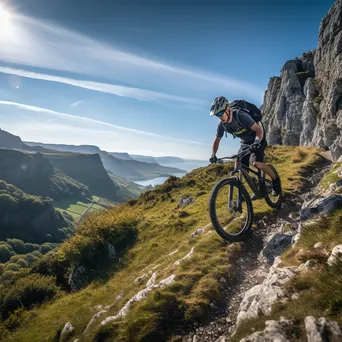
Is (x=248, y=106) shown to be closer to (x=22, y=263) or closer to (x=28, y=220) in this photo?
(x=22, y=263)

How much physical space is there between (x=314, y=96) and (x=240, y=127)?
5781 centimetres

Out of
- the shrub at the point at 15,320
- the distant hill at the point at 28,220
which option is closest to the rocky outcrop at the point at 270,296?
the shrub at the point at 15,320

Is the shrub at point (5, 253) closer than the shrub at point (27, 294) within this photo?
No

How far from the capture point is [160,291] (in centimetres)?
675

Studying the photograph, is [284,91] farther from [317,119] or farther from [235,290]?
[235,290]

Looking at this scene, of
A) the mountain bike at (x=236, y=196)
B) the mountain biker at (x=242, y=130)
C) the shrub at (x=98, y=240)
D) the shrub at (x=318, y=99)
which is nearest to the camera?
the mountain bike at (x=236, y=196)

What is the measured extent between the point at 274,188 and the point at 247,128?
13.0ft

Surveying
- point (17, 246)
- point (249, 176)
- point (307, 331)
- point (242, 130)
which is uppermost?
point (242, 130)

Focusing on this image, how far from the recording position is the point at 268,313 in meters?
4.20

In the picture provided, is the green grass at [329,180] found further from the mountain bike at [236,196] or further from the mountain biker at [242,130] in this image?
the mountain bike at [236,196]

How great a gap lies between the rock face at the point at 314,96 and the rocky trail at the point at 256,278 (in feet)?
100

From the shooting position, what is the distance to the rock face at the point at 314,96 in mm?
40688

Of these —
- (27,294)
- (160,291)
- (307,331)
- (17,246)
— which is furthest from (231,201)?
(17,246)

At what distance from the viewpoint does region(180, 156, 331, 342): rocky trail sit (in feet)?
15.8
